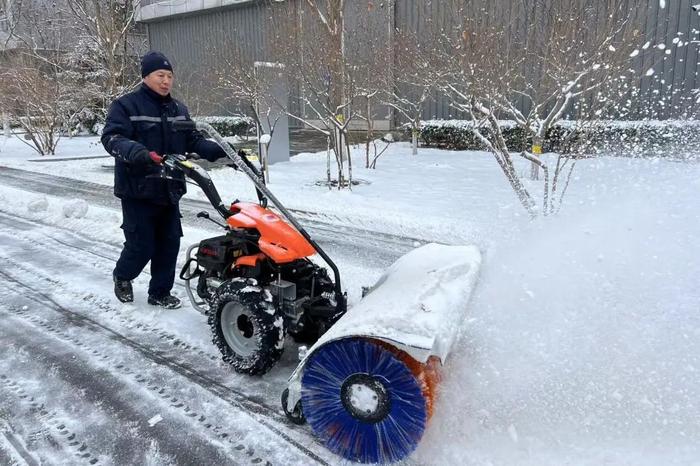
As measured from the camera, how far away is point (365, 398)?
2.41 m

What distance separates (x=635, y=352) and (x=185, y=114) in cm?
345

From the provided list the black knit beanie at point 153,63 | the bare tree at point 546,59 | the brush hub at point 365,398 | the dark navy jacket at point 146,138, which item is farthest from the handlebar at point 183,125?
the bare tree at point 546,59

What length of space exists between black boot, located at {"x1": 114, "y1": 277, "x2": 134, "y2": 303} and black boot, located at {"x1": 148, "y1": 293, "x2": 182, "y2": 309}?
0.54ft

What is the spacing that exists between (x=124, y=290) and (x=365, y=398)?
9.31 feet

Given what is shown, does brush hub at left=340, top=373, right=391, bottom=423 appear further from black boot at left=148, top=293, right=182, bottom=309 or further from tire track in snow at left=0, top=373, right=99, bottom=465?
black boot at left=148, top=293, right=182, bottom=309

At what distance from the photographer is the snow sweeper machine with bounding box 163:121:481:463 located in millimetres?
2352

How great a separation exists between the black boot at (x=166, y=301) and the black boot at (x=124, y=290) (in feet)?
0.54

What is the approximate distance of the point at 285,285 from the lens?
3238 millimetres

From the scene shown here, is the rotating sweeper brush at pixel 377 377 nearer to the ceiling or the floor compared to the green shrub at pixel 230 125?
nearer to the floor

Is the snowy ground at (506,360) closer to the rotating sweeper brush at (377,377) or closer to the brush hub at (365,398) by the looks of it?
the rotating sweeper brush at (377,377)

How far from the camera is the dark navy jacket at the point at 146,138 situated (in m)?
3.88

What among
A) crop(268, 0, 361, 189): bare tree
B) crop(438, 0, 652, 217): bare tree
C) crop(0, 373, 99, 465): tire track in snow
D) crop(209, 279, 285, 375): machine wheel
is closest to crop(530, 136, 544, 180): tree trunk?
crop(438, 0, 652, 217): bare tree

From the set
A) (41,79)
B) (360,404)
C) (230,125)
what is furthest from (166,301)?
(230,125)

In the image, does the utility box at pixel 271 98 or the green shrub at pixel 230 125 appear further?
the green shrub at pixel 230 125
